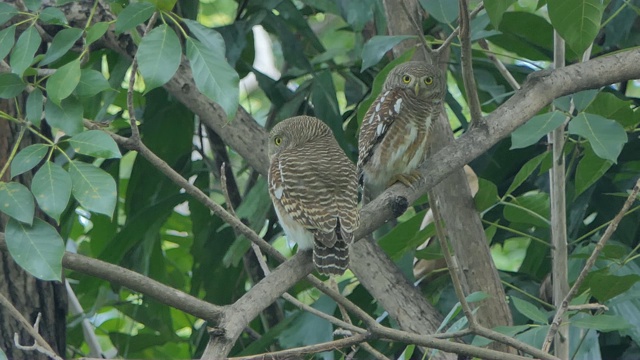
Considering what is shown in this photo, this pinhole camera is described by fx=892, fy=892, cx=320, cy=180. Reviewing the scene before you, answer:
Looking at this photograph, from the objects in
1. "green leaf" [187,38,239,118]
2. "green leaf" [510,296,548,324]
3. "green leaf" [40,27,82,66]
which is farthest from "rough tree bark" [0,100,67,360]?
"green leaf" [510,296,548,324]

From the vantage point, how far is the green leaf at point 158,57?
76.5 inches

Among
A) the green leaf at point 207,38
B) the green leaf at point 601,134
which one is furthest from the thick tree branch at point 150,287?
the green leaf at point 601,134

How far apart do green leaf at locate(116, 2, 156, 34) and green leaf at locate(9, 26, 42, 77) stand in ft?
0.85

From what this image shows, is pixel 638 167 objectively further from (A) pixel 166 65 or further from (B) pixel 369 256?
(A) pixel 166 65

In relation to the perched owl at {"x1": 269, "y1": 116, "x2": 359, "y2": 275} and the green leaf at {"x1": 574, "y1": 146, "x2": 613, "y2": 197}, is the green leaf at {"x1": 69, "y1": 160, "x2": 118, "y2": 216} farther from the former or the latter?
the green leaf at {"x1": 574, "y1": 146, "x2": 613, "y2": 197}

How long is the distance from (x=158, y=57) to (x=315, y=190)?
1000 millimetres

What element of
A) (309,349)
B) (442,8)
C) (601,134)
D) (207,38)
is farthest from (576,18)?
(309,349)

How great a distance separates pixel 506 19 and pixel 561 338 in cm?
142

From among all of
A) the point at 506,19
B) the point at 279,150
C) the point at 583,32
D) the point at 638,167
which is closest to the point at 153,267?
the point at 279,150

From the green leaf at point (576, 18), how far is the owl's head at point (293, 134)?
1.26 metres

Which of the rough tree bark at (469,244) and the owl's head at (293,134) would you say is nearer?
the rough tree bark at (469,244)

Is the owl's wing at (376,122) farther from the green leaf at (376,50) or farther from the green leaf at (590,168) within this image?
the green leaf at (590,168)

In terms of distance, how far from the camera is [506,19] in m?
3.54

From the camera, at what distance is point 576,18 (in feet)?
6.93
